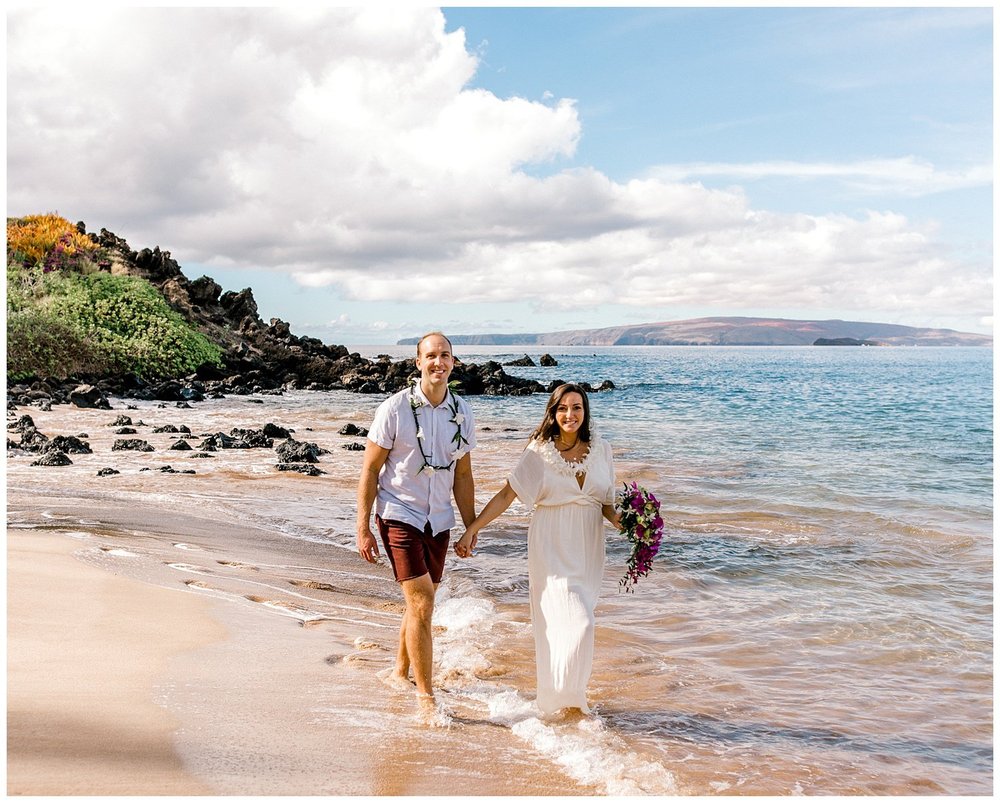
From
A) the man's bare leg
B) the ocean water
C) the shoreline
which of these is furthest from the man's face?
the shoreline

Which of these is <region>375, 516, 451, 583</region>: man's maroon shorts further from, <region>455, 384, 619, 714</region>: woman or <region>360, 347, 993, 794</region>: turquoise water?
<region>360, 347, 993, 794</region>: turquoise water

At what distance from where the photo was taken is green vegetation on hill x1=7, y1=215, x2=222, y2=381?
112 ft

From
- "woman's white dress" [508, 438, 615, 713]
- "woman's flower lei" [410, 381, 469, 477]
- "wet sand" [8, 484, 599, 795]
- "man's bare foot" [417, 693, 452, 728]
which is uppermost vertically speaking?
"woman's flower lei" [410, 381, 469, 477]

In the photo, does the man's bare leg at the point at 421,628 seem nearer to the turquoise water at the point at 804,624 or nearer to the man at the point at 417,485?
the man at the point at 417,485

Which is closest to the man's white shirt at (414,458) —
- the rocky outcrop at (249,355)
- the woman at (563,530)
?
the woman at (563,530)

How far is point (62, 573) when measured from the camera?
7.05 meters

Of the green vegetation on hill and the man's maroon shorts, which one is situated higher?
the green vegetation on hill

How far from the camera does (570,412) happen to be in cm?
549

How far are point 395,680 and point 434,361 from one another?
2147mm

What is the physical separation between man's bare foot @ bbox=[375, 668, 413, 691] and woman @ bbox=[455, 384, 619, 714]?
87 centimetres

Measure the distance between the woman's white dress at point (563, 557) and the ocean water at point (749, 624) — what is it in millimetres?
287

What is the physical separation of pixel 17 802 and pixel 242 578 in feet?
14.8

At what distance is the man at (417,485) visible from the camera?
5328mm

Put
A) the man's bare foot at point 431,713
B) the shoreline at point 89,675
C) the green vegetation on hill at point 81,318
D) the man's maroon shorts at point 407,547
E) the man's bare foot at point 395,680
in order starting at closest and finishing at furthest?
the shoreline at point 89,675, the man's bare foot at point 431,713, the man's maroon shorts at point 407,547, the man's bare foot at point 395,680, the green vegetation on hill at point 81,318
